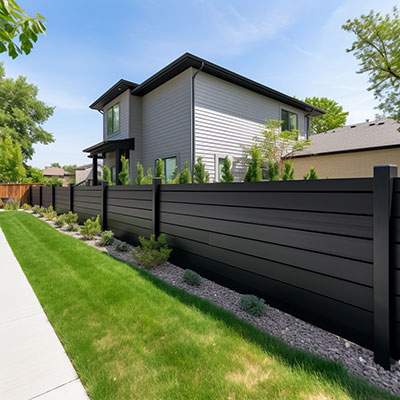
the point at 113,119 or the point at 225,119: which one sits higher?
the point at 113,119

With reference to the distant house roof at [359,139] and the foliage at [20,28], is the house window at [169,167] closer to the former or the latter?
the distant house roof at [359,139]

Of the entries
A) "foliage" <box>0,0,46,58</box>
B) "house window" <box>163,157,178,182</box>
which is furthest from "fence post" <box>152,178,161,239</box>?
"house window" <box>163,157,178,182</box>

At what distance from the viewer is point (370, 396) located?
1.43m

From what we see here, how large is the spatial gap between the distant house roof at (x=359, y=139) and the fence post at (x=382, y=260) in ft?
35.8

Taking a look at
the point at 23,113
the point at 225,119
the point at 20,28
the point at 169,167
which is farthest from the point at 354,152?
the point at 23,113

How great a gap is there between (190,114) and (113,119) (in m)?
6.01

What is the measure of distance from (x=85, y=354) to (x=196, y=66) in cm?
858

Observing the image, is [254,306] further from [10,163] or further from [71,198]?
[10,163]

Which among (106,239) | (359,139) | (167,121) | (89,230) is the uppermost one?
(167,121)

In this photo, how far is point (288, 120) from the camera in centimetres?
1229

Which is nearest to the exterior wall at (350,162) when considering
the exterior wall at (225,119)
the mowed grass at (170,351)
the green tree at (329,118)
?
the exterior wall at (225,119)

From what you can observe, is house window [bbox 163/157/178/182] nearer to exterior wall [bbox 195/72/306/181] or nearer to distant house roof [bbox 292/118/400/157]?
exterior wall [bbox 195/72/306/181]

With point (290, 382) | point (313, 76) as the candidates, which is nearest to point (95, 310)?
point (290, 382)

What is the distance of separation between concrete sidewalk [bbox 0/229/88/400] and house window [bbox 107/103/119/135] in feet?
34.8
